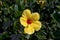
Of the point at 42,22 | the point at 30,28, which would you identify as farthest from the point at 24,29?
the point at 42,22

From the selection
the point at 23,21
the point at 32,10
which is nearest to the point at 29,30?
the point at 23,21

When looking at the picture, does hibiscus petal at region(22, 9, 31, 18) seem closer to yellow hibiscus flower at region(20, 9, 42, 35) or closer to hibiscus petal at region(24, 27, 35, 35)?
yellow hibiscus flower at region(20, 9, 42, 35)

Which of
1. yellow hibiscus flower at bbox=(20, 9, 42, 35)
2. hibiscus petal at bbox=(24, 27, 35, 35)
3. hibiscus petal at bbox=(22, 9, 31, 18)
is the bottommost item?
hibiscus petal at bbox=(24, 27, 35, 35)

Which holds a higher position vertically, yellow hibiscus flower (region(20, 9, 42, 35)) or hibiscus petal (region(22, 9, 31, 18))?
hibiscus petal (region(22, 9, 31, 18))

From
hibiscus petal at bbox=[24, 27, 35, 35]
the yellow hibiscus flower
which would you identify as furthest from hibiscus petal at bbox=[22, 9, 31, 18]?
hibiscus petal at bbox=[24, 27, 35, 35]

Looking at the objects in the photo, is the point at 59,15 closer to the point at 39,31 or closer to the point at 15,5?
the point at 39,31

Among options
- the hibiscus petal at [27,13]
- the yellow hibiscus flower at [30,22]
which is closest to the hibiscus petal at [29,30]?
the yellow hibiscus flower at [30,22]
